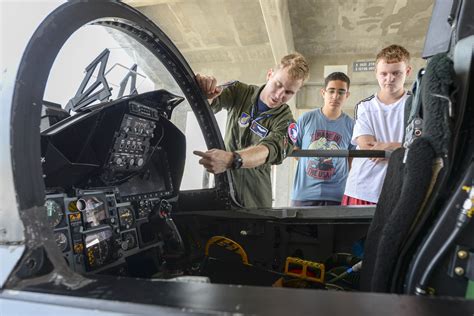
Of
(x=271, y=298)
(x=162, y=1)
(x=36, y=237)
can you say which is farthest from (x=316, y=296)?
(x=162, y=1)

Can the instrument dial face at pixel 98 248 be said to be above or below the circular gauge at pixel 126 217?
below

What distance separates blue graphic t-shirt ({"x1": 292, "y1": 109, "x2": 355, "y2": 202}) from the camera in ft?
6.76

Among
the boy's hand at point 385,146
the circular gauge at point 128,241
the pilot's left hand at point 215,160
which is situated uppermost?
the boy's hand at point 385,146

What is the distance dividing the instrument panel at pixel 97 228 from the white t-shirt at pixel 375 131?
1.19 meters

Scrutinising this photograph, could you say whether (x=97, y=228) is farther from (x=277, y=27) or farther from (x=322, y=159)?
(x=277, y=27)

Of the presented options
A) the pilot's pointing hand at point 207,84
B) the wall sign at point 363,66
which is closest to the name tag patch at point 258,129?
the pilot's pointing hand at point 207,84

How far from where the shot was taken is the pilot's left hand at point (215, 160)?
1.18m

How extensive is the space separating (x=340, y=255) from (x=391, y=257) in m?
0.60

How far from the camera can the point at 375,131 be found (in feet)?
5.71

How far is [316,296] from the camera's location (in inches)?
15.5

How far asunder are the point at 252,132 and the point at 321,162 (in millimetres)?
713

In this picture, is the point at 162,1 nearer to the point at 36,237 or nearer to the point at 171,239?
the point at 171,239

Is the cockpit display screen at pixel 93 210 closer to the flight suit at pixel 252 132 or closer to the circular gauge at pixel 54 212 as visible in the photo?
the circular gauge at pixel 54 212

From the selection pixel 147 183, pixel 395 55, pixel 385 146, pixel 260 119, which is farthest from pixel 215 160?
pixel 395 55
